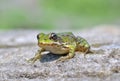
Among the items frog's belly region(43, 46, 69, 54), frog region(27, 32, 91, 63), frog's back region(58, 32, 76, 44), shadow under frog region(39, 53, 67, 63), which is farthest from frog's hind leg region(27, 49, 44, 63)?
frog's back region(58, 32, 76, 44)

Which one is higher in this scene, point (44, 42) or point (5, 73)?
point (44, 42)

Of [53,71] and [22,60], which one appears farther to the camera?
[22,60]

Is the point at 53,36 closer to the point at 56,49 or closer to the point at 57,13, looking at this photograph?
the point at 56,49

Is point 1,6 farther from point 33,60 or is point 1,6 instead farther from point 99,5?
point 33,60

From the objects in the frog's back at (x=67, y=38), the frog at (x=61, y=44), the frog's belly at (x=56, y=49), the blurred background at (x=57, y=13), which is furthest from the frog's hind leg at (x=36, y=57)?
the blurred background at (x=57, y=13)

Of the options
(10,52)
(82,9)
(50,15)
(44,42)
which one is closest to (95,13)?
(82,9)

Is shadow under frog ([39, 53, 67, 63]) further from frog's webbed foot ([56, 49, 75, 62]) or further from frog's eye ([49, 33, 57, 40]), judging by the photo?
frog's eye ([49, 33, 57, 40])
